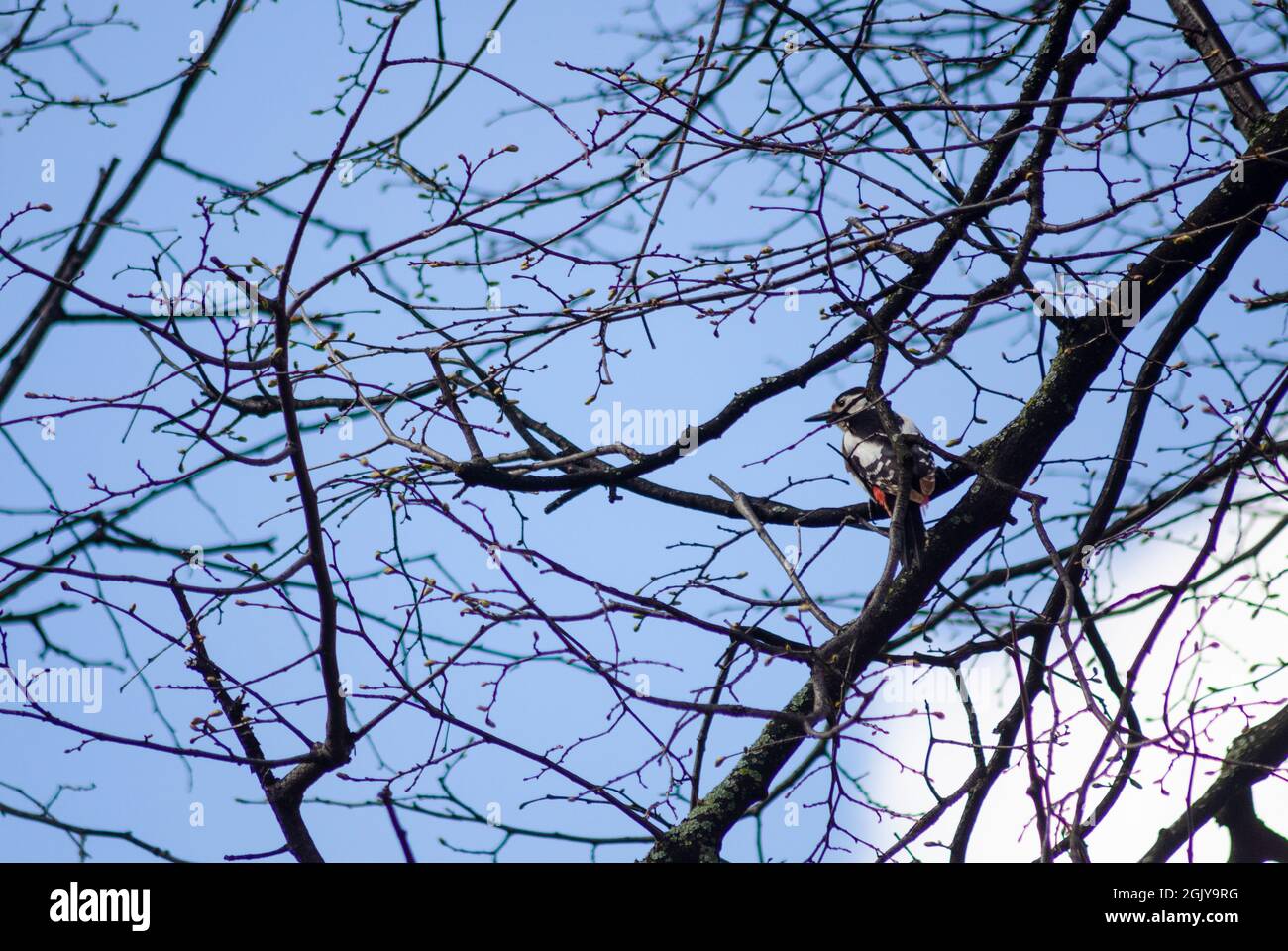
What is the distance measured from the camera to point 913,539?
3.73 metres

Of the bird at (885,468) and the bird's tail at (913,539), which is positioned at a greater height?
the bird at (885,468)

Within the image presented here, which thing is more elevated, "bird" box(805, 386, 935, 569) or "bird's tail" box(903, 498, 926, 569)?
"bird" box(805, 386, 935, 569)

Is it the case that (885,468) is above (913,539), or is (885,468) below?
above

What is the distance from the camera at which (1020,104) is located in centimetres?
257

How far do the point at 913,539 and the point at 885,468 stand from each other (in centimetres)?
92

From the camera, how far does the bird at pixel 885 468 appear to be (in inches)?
147

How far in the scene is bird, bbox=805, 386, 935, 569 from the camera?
147 inches

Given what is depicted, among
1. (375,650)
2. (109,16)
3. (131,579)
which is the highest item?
(109,16)

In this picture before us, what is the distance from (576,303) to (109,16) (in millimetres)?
2480

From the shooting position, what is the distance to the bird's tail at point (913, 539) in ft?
12.1
